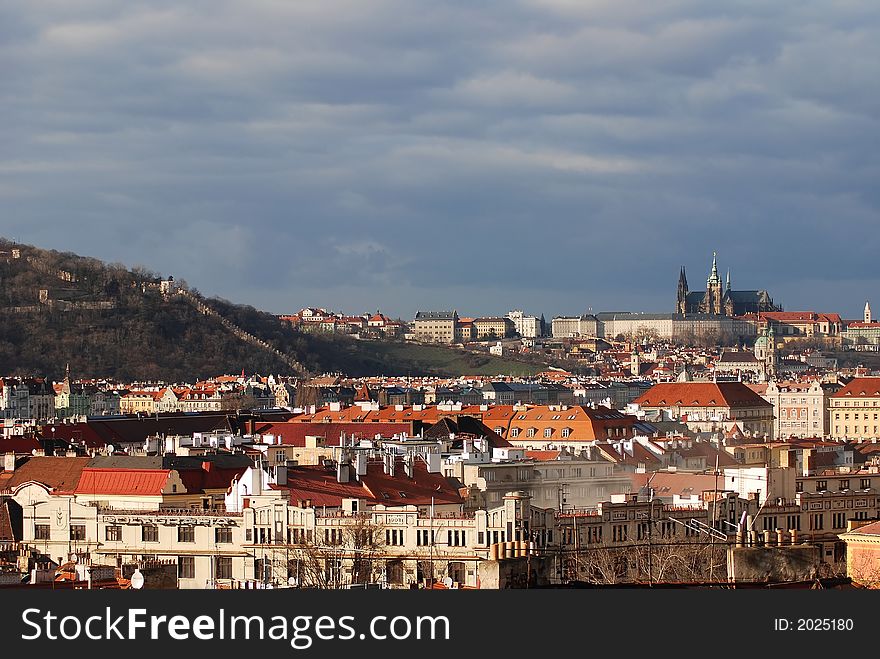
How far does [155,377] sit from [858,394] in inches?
3014

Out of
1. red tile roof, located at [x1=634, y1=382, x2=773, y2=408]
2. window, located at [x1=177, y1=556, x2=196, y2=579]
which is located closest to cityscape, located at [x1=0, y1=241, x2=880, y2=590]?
window, located at [x1=177, y1=556, x2=196, y2=579]

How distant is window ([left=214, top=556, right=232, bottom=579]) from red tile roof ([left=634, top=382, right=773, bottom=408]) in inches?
2911

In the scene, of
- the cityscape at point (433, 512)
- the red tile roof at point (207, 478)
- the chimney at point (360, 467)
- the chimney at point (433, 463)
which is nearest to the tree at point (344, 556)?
the cityscape at point (433, 512)

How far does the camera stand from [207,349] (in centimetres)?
19938

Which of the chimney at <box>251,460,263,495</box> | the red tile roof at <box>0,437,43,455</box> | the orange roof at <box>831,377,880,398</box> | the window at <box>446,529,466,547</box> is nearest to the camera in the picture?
the window at <box>446,529,466,547</box>

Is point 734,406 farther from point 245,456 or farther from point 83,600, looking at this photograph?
point 83,600

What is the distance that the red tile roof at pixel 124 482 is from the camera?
145 ft

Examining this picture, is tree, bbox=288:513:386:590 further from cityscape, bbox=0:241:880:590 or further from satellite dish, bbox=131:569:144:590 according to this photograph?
satellite dish, bbox=131:569:144:590

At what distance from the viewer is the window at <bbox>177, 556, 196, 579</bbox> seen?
123 feet

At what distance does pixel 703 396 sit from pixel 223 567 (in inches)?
3054

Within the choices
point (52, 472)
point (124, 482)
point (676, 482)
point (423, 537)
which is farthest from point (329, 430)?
point (423, 537)

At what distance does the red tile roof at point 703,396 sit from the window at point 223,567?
73.9 m

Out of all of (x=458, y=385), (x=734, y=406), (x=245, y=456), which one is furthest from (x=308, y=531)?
(x=458, y=385)

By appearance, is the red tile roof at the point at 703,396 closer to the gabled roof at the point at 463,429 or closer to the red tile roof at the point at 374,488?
the gabled roof at the point at 463,429
